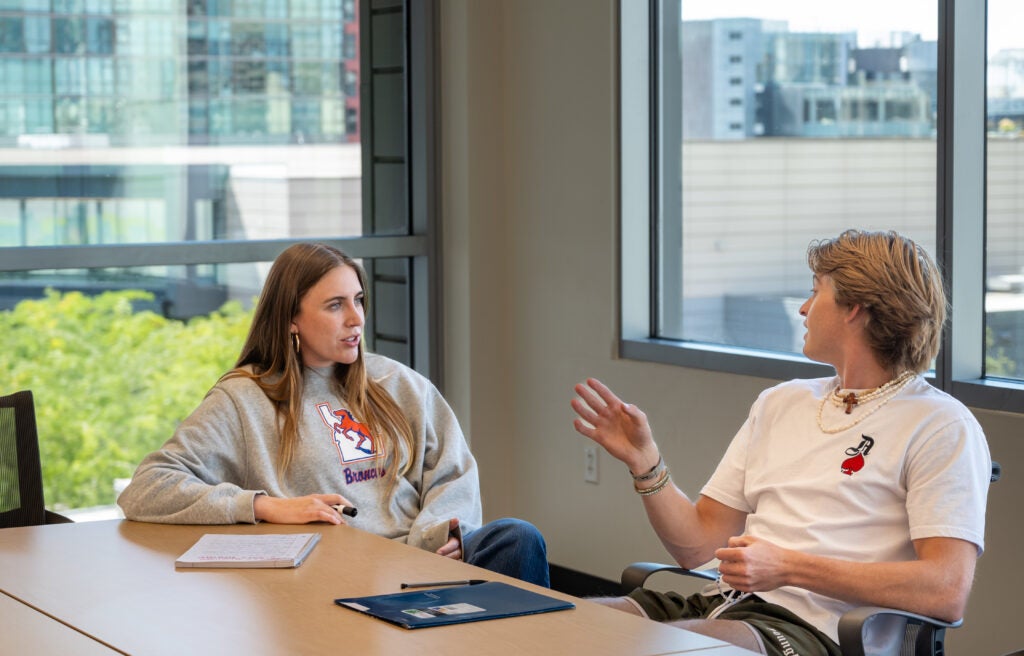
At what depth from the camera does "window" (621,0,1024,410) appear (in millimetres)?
3227

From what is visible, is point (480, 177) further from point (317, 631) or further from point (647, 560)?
point (317, 631)

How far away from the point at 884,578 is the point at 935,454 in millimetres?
244

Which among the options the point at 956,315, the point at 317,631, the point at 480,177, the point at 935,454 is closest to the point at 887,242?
the point at 935,454

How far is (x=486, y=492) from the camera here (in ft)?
15.7

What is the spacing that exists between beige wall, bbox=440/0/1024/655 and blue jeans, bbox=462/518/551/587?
1.30 m

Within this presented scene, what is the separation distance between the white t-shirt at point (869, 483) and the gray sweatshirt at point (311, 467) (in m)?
0.74

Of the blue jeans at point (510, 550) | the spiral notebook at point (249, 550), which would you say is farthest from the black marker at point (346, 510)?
the blue jeans at point (510, 550)

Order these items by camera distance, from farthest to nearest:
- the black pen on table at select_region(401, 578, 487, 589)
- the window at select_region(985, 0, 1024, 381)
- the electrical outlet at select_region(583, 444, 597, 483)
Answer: the electrical outlet at select_region(583, 444, 597, 483) → the window at select_region(985, 0, 1024, 381) → the black pen on table at select_region(401, 578, 487, 589)

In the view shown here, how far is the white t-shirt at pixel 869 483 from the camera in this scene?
88.6 inches

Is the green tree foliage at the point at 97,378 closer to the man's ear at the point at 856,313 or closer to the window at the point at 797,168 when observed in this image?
the window at the point at 797,168

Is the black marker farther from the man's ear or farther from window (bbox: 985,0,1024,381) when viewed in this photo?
window (bbox: 985,0,1024,381)

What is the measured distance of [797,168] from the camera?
389 centimetres

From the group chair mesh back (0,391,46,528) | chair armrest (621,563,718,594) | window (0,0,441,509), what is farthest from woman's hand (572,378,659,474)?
window (0,0,441,509)

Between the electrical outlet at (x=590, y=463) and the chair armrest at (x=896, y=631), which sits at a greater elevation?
the chair armrest at (x=896, y=631)
